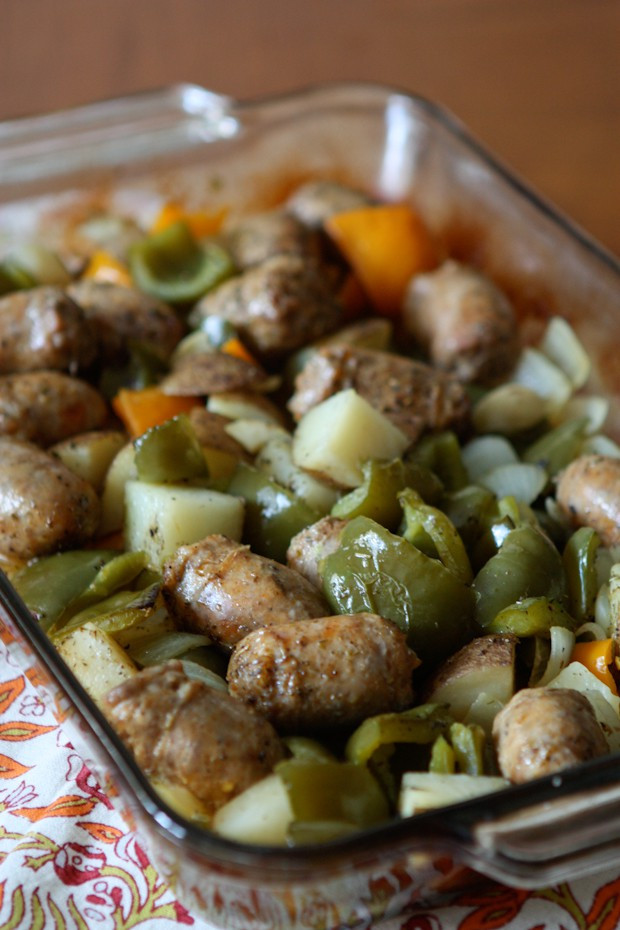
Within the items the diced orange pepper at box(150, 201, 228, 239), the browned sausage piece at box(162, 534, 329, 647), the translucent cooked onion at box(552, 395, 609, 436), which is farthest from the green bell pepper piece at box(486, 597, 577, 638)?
the diced orange pepper at box(150, 201, 228, 239)

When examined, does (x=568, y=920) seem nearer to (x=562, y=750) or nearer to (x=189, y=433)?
(x=562, y=750)

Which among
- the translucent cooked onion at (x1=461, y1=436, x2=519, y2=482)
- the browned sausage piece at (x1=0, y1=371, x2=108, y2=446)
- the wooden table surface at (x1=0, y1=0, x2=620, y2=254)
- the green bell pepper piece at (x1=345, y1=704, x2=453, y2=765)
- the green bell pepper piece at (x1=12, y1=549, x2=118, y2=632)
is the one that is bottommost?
the green bell pepper piece at (x1=12, y1=549, x2=118, y2=632)

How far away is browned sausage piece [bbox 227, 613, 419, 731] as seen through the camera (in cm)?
176

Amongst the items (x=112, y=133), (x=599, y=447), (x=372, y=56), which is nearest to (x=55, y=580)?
(x=599, y=447)

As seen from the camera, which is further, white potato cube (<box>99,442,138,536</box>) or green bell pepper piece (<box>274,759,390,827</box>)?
white potato cube (<box>99,442,138,536</box>)

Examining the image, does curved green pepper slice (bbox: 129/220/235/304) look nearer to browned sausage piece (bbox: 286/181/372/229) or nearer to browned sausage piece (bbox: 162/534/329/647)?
browned sausage piece (bbox: 286/181/372/229)

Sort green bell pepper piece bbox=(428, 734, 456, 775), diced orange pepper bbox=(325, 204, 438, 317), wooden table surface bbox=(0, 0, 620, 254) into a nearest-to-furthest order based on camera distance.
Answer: green bell pepper piece bbox=(428, 734, 456, 775) < diced orange pepper bbox=(325, 204, 438, 317) < wooden table surface bbox=(0, 0, 620, 254)

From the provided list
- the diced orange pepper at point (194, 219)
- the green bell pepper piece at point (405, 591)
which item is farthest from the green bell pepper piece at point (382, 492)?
the diced orange pepper at point (194, 219)

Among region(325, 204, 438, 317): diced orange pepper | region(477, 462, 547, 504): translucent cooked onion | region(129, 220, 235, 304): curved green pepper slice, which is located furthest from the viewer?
region(325, 204, 438, 317): diced orange pepper

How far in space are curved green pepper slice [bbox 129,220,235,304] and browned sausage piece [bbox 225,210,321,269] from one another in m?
0.06

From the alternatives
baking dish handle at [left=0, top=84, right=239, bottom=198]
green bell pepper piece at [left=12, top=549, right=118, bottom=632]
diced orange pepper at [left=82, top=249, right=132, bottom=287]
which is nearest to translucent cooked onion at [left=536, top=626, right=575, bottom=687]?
green bell pepper piece at [left=12, top=549, right=118, bottom=632]

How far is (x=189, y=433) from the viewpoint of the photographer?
230cm

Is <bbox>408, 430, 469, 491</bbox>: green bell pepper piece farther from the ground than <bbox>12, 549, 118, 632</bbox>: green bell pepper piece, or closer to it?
farther from the ground

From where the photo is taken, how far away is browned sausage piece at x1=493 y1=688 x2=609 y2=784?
1630 millimetres
